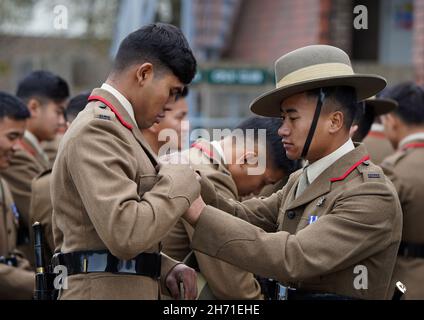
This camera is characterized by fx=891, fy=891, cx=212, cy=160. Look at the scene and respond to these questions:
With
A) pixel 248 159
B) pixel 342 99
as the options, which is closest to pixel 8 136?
pixel 248 159

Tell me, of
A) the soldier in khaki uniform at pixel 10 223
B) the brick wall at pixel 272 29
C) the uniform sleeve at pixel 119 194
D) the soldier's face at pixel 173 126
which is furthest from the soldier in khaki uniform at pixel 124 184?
the brick wall at pixel 272 29

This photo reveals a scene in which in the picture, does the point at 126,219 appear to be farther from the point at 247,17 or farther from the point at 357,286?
the point at 247,17

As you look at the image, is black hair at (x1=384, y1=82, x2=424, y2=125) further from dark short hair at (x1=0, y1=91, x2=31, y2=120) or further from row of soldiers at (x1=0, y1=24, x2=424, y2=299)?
dark short hair at (x1=0, y1=91, x2=31, y2=120)

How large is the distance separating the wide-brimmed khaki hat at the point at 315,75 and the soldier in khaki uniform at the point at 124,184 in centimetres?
41

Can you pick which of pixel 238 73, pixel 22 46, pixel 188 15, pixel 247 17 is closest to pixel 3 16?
pixel 22 46

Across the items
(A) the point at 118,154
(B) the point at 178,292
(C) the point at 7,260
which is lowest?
(C) the point at 7,260

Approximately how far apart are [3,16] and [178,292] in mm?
18572

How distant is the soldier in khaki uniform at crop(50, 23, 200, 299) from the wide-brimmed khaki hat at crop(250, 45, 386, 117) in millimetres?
414

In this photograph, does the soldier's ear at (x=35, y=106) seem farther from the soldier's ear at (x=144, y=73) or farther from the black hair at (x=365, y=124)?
the soldier's ear at (x=144, y=73)

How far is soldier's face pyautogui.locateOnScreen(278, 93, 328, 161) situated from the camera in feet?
12.1

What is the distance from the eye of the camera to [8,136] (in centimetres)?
585

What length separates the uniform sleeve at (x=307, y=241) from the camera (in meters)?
3.45

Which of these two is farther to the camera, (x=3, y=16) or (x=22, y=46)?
(x=22, y=46)

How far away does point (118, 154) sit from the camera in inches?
127
